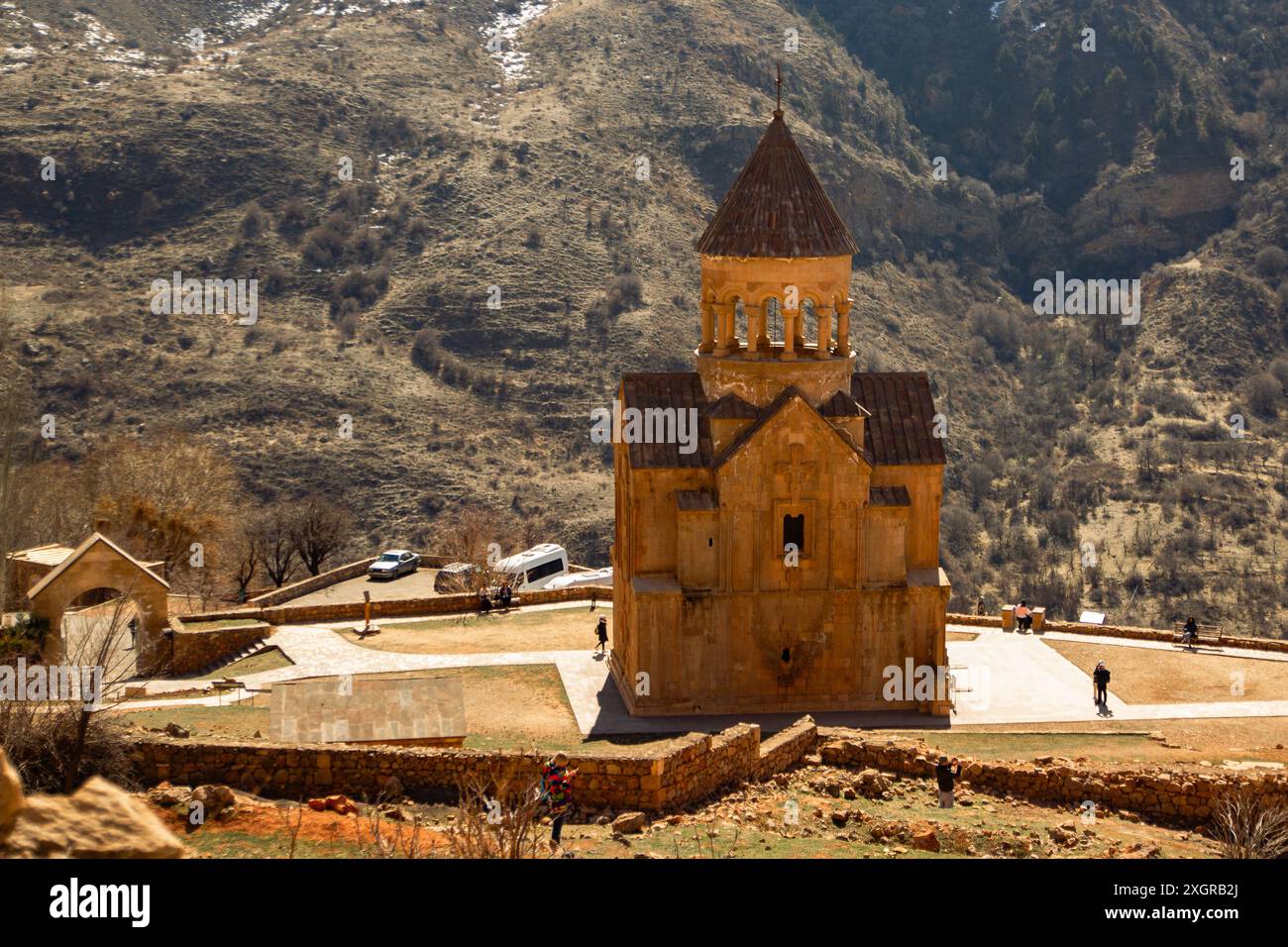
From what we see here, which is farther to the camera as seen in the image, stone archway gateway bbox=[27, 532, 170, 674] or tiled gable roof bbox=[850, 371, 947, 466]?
stone archway gateway bbox=[27, 532, 170, 674]

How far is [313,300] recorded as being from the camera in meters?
65.2

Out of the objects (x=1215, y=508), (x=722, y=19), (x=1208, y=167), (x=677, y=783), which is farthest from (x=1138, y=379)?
(x=677, y=783)

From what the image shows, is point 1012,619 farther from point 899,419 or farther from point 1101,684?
point 899,419

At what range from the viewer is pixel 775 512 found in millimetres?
26141

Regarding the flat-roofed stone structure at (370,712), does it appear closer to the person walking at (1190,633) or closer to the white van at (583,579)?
the person walking at (1190,633)

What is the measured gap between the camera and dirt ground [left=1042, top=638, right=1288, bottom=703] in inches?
1070

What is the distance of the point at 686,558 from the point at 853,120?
213 ft

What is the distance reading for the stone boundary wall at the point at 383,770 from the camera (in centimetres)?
1897

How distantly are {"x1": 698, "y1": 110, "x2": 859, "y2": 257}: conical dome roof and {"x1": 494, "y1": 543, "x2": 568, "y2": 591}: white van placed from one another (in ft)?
52.8

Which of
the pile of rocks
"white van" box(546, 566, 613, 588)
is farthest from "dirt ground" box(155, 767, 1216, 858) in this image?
"white van" box(546, 566, 613, 588)

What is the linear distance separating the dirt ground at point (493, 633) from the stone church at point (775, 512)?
388cm

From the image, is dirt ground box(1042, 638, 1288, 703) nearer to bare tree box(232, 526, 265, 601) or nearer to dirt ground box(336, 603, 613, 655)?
dirt ground box(336, 603, 613, 655)

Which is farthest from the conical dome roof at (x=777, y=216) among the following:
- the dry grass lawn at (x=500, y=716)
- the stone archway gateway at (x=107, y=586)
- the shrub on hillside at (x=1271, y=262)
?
the shrub on hillside at (x=1271, y=262)

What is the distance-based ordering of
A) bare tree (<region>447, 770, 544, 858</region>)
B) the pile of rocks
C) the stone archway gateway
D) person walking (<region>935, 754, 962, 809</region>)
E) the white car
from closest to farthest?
the pile of rocks → bare tree (<region>447, 770, 544, 858</region>) → person walking (<region>935, 754, 962, 809</region>) → the stone archway gateway → the white car
